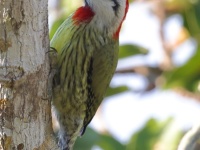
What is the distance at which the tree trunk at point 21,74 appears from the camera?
2.65 meters

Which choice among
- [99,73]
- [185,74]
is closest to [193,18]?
[185,74]

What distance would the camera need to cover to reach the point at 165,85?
4035 mm

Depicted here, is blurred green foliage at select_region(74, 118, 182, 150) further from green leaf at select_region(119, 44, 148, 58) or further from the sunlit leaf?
green leaf at select_region(119, 44, 148, 58)

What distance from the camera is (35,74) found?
2.76m

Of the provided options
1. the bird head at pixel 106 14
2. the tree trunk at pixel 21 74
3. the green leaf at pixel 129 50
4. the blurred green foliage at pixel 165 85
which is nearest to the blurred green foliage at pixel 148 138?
the blurred green foliage at pixel 165 85

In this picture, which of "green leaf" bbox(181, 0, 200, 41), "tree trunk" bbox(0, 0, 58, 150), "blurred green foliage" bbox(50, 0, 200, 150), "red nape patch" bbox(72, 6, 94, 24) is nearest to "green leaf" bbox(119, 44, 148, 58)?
"blurred green foliage" bbox(50, 0, 200, 150)

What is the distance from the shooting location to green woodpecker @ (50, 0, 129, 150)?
3361mm

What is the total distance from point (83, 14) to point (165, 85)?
0.86m

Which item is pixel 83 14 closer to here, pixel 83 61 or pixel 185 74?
pixel 83 61

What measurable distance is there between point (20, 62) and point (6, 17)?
186mm

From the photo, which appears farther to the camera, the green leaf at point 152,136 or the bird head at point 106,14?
the green leaf at point 152,136

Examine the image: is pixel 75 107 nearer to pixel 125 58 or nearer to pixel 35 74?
pixel 35 74

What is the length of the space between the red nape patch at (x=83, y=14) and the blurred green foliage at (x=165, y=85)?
0.67 m

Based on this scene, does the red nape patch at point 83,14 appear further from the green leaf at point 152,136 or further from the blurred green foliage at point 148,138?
the green leaf at point 152,136
